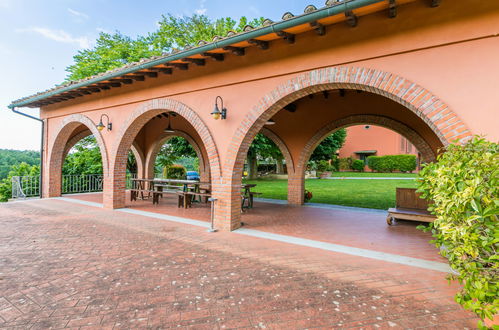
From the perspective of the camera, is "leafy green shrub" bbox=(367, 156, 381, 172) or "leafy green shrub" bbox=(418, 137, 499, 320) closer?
"leafy green shrub" bbox=(418, 137, 499, 320)

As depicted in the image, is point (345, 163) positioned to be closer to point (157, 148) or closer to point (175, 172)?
point (175, 172)

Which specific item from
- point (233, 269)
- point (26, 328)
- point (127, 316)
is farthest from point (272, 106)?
point (26, 328)

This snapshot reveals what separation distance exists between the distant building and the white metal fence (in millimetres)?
26766

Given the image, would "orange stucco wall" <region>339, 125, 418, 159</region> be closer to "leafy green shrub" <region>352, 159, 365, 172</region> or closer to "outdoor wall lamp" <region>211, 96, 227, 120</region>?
"leafy green shrub" <region>352, 159, 365, 172</region>

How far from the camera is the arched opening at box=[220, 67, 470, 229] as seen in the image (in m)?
3.77

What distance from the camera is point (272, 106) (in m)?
5.26

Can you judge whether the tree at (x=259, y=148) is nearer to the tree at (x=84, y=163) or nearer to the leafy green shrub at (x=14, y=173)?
the tree at (x=84, y=163)

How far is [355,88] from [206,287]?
4.18 m

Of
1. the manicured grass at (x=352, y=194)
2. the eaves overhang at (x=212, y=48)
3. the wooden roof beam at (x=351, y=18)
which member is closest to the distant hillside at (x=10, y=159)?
the eaves overhang at (x=212, y=48)

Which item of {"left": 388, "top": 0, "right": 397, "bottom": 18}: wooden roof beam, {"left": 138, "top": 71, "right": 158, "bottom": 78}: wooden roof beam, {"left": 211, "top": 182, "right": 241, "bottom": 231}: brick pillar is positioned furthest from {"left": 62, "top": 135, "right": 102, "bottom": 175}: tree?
{"left": 388, "top": 0, "right": 397, "bottom": 18}: wooden roof beam

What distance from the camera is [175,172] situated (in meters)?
20.2

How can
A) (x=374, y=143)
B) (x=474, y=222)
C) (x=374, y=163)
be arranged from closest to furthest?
(x=474, y=222) → (x=374, y=163) → (x=374, y=143)

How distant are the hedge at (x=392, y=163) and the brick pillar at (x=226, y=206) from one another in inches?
1048

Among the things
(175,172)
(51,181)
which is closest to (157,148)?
(51,181)
